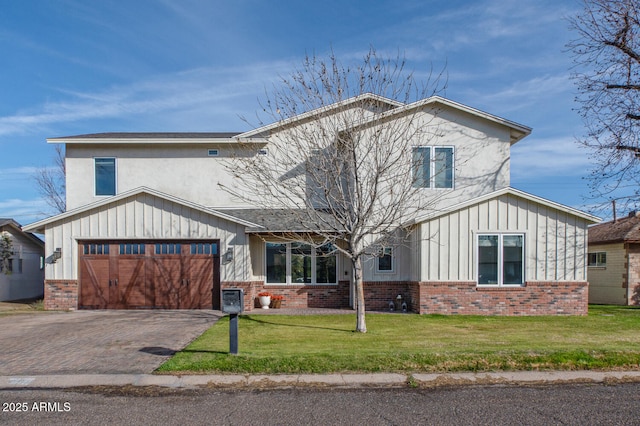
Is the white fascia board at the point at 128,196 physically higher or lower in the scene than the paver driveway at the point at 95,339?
higher

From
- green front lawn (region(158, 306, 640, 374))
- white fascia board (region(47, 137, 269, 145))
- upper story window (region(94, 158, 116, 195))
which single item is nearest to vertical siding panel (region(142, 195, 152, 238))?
white fascia board (region(47, 137, 269, 145))

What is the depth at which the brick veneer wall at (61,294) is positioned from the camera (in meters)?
16.0

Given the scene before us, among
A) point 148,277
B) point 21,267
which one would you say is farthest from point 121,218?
point 21,267

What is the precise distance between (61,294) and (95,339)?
682cm

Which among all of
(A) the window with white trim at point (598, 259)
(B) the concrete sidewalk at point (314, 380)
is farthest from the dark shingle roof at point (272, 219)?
(A) the window with white trim at point (598, 259)

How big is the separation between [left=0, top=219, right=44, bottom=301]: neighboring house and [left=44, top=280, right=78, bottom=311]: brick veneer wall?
322 inches

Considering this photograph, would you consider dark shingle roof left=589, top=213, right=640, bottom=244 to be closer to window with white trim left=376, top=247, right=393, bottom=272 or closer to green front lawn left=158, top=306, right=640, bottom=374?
green front lawn left=158, top=306, right=640, bottom=374

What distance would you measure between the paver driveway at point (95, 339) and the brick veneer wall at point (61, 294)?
649mm

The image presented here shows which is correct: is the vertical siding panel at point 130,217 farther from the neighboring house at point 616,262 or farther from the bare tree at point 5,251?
the neighboring house at point 616,262

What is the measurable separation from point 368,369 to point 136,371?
148 inches

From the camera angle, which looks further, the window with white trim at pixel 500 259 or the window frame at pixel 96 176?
the window frame at pixel 96 176

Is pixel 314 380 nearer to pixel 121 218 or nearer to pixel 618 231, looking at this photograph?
pixel 121 218

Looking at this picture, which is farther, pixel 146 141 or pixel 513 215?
pixel 146 141

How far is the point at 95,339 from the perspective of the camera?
10.4 meters
